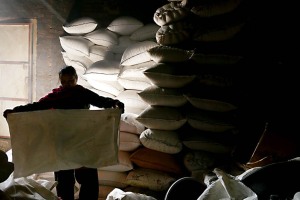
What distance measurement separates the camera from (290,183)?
5.37 feet

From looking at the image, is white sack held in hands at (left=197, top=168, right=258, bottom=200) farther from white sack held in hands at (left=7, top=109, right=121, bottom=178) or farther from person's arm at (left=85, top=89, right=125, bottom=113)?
person's arm at (left=85, top=89, right=125, bottom=113)

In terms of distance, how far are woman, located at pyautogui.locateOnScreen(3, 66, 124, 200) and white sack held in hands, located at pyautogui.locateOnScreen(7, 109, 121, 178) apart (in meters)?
0.12

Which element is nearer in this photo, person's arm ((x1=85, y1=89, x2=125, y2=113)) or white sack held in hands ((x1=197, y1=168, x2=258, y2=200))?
white sack held in hands ((x1=197, y1=168, x2=258, y2=200))

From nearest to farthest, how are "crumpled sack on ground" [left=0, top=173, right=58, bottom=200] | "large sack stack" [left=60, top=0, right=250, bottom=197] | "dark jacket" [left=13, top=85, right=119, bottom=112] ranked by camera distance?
"crumpled sack on ground" [left=0, top=173, right=58, bottom=200]
"dark jacket" [left=13, top=85, right=119, bottom=112]
"large sack stack" [left=60, top=0, right=250, bottom=197]

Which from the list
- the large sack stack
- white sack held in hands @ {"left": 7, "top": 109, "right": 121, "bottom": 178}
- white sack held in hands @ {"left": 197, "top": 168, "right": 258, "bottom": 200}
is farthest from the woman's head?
white sack held in hands @ {"left": 197, "top": 168, "right": 258, "bottom": 200}

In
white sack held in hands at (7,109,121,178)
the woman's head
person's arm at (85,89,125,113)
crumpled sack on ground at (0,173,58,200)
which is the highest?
the woman's head

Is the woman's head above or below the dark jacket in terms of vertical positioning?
above

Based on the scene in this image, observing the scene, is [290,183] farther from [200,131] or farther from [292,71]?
[292,71]

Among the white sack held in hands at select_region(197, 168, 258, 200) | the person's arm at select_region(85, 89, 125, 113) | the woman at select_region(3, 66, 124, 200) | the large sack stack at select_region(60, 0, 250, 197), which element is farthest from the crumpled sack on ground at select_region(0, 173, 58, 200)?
the large sack stack at select_region(60, 0, 250, 197)

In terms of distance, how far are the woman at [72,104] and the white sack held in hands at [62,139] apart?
12 centimetres

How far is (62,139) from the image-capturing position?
2137 mm

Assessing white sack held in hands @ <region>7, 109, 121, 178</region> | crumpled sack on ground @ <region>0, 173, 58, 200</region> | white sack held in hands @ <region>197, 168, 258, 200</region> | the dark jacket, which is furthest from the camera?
the dark jacket

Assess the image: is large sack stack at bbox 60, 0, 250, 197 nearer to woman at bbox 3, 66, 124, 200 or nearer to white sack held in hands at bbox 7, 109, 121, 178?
woman at bbox 3, 66, 124, 200

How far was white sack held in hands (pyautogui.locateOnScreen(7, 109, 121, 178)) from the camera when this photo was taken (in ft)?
6.68
